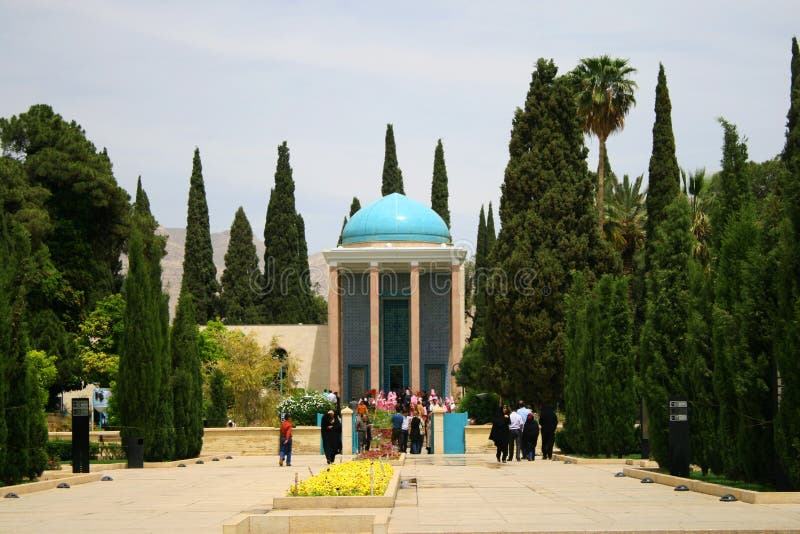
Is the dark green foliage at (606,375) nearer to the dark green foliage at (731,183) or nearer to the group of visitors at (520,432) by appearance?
the group of visitors at (520,432)

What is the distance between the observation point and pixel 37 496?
55.2 feet

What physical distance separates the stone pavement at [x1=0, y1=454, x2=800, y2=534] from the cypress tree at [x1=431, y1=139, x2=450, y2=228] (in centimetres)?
3919

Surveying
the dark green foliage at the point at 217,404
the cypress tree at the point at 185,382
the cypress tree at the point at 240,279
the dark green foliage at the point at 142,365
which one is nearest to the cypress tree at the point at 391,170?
the cypress tree at the point at 240,279

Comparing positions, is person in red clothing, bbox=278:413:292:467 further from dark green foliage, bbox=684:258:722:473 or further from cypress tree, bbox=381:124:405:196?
cypress tree, bbox=381:124:405:196

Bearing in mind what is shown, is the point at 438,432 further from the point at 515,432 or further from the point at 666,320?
the point at 666,320

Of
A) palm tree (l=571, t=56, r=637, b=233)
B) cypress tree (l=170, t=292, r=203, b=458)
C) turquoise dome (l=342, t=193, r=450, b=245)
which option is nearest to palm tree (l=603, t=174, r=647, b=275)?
palm tree (l=571, t=56, r=637, b=233)

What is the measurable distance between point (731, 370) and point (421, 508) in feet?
16.8

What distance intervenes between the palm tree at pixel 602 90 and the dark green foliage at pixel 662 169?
5203 millimetres

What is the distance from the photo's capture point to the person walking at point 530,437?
26.4 metres

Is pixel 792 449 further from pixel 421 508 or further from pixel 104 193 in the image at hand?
pixel 104 193

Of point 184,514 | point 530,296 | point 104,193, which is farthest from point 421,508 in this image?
point 104,193

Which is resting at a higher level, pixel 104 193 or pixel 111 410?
pixel 104 193

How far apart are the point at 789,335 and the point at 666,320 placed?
5894 mm

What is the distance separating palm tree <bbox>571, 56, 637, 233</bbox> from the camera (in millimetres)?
43031
